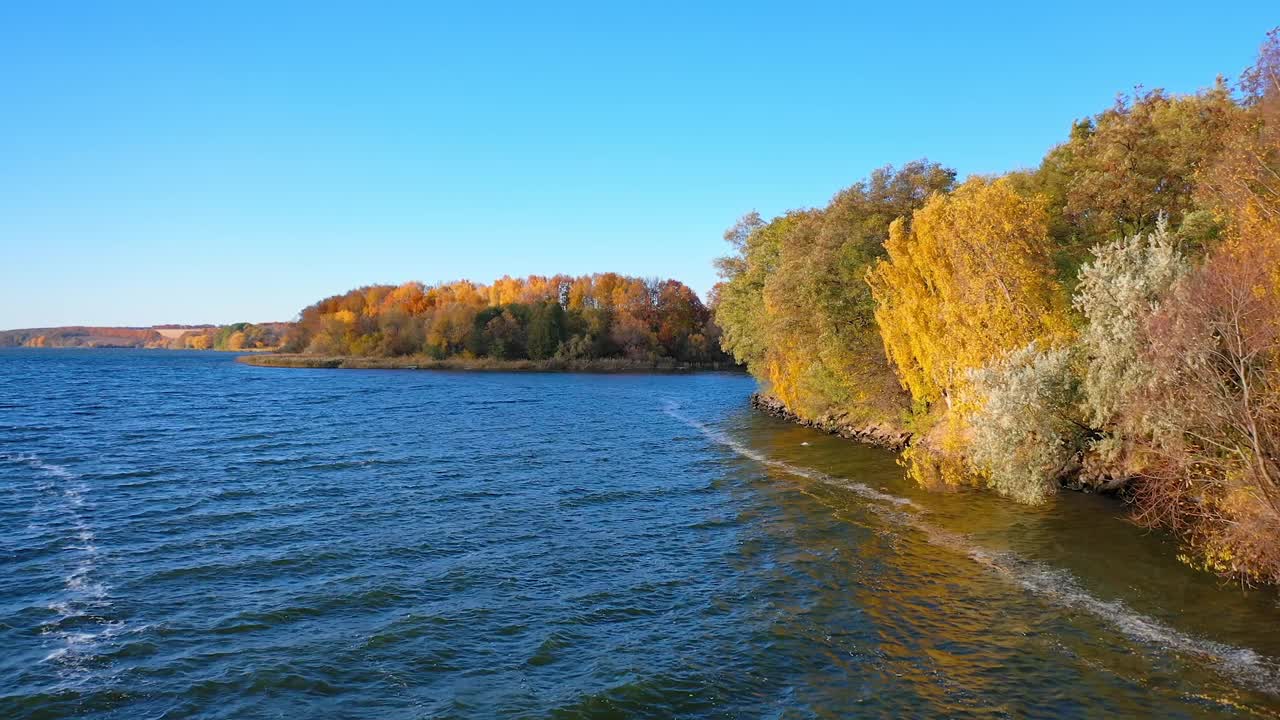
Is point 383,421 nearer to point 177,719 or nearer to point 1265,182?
point 177,719

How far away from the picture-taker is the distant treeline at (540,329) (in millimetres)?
147750

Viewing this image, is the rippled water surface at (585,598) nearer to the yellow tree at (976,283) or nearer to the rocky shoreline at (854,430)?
the rocky shoreline at (854,430)

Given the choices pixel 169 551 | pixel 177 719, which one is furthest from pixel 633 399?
pixel 177 719

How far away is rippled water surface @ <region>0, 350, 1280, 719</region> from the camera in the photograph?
43.8ft

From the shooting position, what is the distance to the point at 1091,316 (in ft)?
77.3

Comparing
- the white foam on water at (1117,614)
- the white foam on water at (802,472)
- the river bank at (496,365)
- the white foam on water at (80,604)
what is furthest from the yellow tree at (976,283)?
the river bank at (496,365)

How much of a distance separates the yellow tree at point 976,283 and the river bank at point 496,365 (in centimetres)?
11033

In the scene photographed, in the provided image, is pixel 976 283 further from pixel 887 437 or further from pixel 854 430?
pixel 854 430

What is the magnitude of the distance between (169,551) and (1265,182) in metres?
31.7

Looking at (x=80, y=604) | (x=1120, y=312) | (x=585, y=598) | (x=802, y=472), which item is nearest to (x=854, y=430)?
(x=802, y=472)

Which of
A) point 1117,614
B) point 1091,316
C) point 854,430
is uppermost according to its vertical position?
point 1091,316

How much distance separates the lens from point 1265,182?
20.9 metres

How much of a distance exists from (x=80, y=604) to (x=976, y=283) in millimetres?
29768

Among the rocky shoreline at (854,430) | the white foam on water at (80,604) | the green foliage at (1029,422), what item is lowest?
the white foam on water at (80,604)
